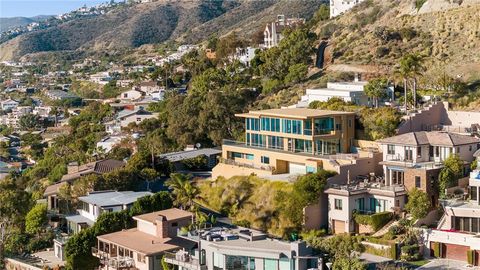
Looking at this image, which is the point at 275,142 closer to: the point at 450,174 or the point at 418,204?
the point at 450,174

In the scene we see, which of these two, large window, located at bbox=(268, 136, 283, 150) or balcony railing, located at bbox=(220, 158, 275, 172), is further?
large window, located at bbox=(268, 136, 283, 150)

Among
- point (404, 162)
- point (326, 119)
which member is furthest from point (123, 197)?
point (404, 162)

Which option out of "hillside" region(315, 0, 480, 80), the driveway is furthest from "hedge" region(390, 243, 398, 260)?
"hillside" region(315, 0, 480, 80)

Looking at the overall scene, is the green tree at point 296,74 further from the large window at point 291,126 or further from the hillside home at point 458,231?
the hillside home at point 458,231

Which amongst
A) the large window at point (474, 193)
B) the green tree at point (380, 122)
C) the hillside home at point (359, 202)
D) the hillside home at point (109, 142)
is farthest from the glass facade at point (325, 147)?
the hillside home at point (109, 142)

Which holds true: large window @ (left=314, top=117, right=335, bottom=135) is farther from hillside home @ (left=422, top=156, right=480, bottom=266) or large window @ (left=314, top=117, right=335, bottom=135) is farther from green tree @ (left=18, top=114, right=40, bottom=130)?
green tree @ (left=18, top=114, right=40, bottom=130)

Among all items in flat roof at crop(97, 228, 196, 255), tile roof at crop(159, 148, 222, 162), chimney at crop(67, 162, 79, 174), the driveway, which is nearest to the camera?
the driveway

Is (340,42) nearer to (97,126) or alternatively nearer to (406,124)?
(97,126)

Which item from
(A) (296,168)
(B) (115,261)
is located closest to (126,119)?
(A) (296,168)
